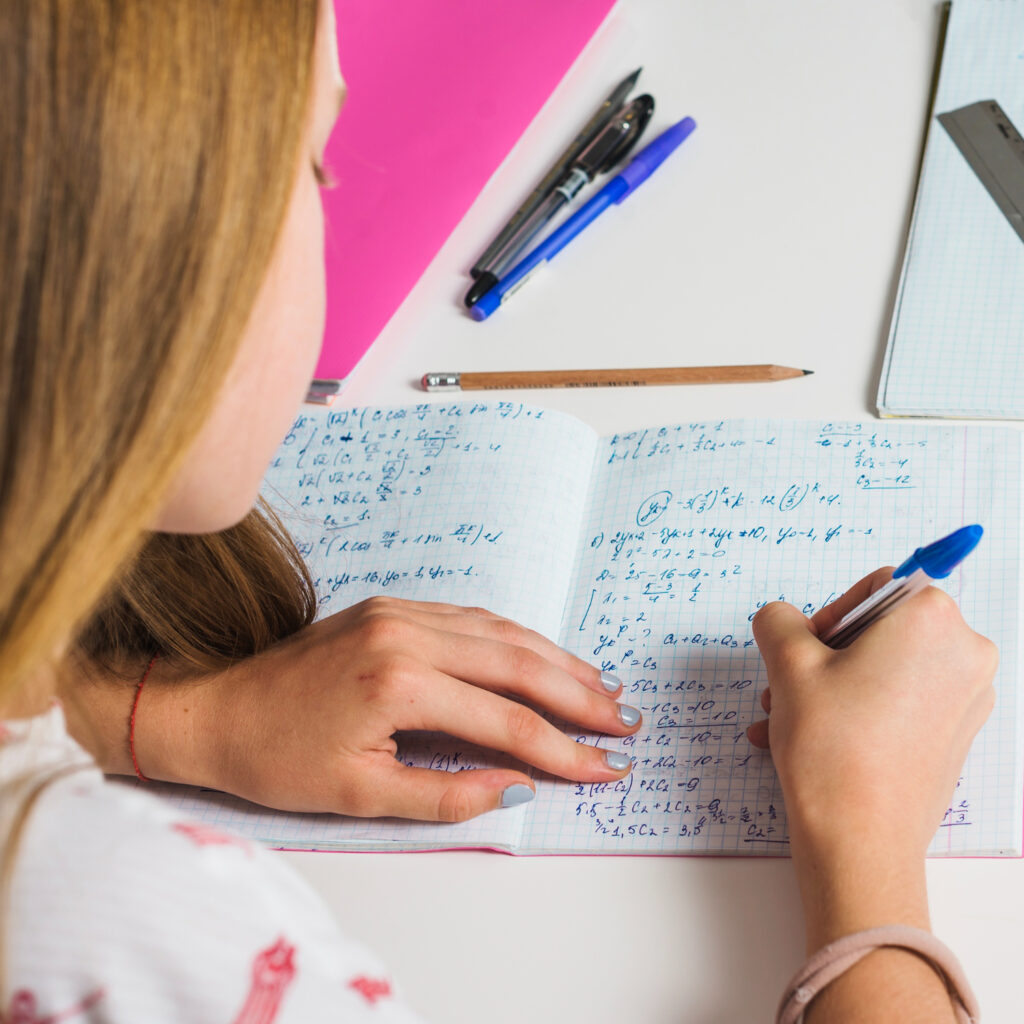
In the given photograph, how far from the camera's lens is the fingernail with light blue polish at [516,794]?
22.5 inches

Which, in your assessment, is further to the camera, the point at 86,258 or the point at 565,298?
the point at 565,298

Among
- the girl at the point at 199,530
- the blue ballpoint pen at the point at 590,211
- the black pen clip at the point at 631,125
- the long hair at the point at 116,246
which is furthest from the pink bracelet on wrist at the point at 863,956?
the black pen clip at the point at 631,125

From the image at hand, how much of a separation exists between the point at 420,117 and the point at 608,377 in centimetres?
38

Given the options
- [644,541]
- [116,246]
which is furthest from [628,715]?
[116,246]

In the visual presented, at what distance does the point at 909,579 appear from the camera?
1.70ft

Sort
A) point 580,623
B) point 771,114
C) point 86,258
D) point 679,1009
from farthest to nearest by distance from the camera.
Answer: point 771,114, point 580,623, point 679,1009, point 86,258

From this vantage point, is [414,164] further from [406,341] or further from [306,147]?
[306,147]

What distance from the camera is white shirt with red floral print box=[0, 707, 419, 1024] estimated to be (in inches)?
13.6

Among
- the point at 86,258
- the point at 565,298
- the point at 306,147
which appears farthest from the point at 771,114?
the point at 86,258

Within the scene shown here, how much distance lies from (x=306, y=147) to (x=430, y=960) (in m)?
0.38

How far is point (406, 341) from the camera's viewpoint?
874 millimetres

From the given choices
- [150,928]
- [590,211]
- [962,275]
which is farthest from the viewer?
[590,211]

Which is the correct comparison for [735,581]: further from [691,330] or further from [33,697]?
[33,697]

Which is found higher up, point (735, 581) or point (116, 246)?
point (116, 246)
